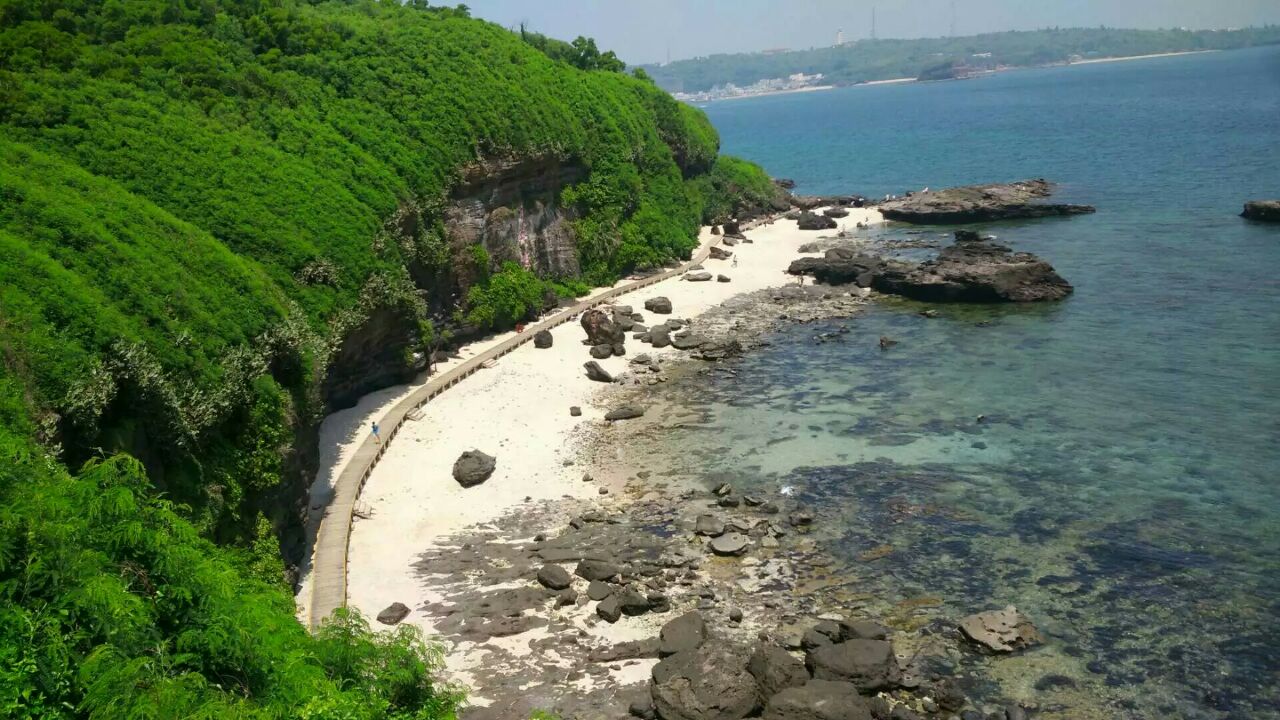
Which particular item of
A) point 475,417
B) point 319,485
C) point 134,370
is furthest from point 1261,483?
point 134,370

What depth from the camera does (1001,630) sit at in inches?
1120

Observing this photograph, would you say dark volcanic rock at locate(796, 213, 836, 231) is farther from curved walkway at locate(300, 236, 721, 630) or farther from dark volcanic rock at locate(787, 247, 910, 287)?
curved walkway at locate(300, 236, 721, 630)

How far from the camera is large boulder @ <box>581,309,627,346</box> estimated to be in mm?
58344

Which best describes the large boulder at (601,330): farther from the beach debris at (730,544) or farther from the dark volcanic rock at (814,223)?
the dark volcanic rock at (814,223)

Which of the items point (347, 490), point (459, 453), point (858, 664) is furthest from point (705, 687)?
point (459, 453)

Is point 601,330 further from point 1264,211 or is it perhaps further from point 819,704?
point 1264,211

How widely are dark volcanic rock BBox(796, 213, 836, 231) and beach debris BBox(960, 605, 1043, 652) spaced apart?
228ft

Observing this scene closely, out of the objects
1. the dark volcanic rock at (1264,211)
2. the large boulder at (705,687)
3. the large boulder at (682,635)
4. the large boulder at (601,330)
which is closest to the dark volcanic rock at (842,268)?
the large boulder at (601,330)

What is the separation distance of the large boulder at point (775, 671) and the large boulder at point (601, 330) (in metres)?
32.4

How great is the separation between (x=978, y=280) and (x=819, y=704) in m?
47.4

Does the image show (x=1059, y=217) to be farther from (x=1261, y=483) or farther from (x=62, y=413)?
(x=62, y=413)

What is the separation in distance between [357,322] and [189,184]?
9.68 m

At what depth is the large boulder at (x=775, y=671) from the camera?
26.4 metres

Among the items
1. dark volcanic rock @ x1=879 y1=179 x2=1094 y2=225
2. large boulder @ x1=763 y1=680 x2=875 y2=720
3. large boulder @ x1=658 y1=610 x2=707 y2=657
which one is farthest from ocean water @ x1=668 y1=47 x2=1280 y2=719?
dark volcanic rock @ x1=879 y1=179 x2=1094 y2=225
